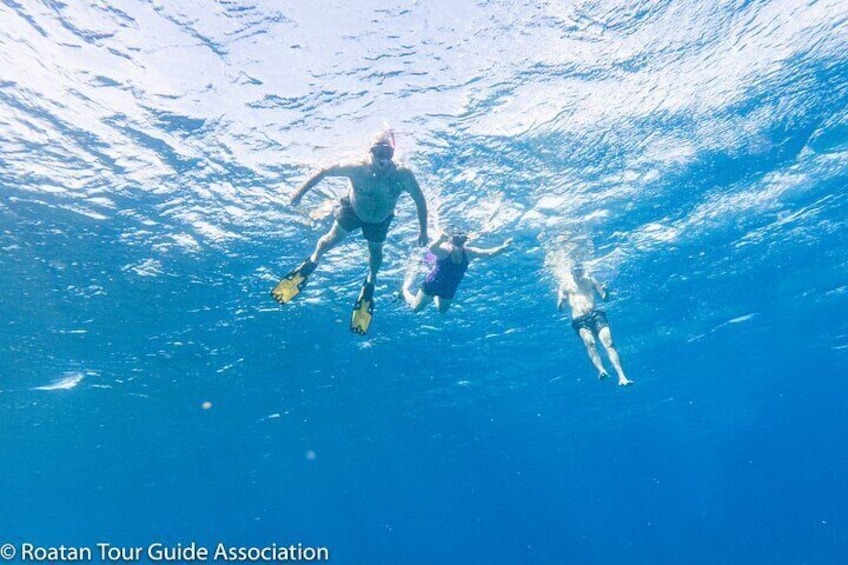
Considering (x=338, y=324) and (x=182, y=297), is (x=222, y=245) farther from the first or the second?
(x=338, y=324)

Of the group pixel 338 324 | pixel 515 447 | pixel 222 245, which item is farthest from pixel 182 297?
pixel 515 447

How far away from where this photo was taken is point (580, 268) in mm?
14977

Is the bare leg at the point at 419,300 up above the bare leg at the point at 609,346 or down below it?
above

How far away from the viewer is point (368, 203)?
9234mm

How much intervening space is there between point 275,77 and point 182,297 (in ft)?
36.3

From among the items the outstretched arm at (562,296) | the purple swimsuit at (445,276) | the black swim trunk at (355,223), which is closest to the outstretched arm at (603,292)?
the outstretched arm at (562,296)

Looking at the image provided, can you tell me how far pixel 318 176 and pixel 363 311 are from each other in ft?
9.86

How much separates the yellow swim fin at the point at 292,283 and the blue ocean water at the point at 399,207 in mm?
3561

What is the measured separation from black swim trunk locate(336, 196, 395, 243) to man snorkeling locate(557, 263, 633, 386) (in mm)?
5236

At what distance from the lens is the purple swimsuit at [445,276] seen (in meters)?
11.1

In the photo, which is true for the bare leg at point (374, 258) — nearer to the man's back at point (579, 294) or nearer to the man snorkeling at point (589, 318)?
the man snorkeling at point (589, 318)

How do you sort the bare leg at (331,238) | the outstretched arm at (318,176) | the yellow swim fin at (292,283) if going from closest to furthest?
the outstretched arm at (318,176) → the yellow swim fin at (292,283) → the bare leg at (331,238)

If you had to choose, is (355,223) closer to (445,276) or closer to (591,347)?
(445,276)

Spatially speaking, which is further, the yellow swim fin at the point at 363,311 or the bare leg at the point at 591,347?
the bare leg at the point at 591,347
